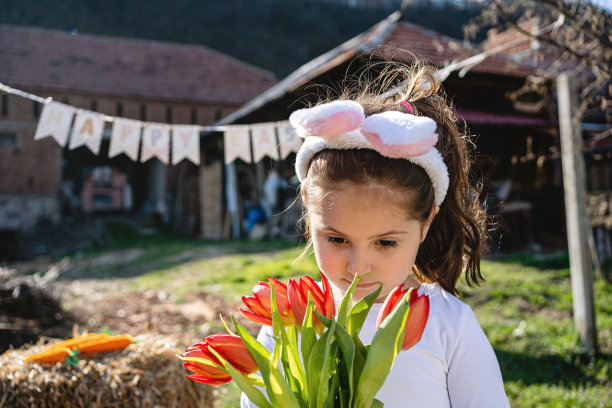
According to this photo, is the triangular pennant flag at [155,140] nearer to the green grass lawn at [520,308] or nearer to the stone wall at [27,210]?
the green grass lawn at [520,308]

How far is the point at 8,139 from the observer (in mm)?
18625

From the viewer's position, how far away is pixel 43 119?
3.68m

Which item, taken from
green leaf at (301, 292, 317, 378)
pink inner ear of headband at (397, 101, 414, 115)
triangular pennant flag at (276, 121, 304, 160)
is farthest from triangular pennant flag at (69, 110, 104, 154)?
green leaf at (301, 292, 317, 378)

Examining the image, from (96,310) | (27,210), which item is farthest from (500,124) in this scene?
(27,210)

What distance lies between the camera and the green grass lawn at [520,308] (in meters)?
3.59

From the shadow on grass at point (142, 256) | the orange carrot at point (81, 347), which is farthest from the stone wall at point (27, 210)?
the orange carrot at point (81, 347)

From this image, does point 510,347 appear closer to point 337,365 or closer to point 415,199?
point 415,199

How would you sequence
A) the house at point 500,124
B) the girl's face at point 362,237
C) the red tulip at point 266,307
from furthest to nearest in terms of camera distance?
1. the house at point 500,124
2. the girl's face at point 362,237
3. the red tulip at point 266,307

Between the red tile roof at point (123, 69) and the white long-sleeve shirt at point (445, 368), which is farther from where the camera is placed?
the red tile roof at point (123, 69)

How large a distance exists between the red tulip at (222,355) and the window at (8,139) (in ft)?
67.3

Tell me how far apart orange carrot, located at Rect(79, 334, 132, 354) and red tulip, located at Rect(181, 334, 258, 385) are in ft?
5.84

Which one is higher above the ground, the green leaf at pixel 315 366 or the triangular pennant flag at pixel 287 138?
the triangular pennant flag at pixel 287 138

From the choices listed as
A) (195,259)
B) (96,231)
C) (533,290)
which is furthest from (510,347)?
(96,231)

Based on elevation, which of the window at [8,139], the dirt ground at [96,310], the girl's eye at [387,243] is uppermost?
the window at [8,139]
